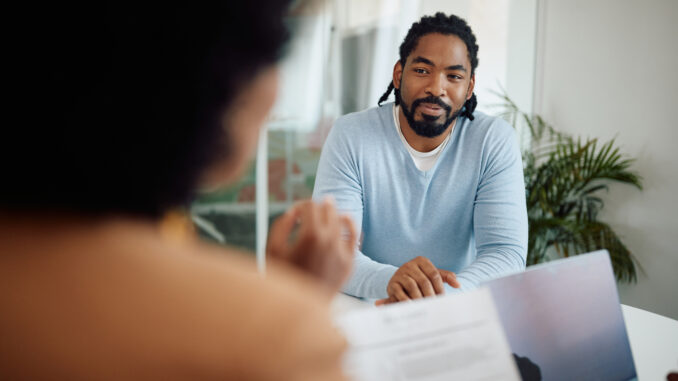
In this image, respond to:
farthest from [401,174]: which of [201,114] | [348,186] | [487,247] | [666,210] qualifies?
[666,210]

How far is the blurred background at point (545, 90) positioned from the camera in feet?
8.54

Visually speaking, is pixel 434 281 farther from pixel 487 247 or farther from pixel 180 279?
pixel 180 279

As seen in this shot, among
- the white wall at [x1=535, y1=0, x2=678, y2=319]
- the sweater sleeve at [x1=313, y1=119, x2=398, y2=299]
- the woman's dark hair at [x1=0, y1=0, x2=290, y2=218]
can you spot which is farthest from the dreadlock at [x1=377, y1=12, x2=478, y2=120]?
the woman's dark hair at [x1=0, y1=0, x2=290, y2=218]

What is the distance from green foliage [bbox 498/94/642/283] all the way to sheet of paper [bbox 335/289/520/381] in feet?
7.62

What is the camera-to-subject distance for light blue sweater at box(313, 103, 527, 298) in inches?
62.6

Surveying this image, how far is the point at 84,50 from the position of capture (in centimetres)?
30

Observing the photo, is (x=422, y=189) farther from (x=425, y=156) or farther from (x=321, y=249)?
(x=321, y=249)

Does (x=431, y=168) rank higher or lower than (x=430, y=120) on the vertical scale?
lower

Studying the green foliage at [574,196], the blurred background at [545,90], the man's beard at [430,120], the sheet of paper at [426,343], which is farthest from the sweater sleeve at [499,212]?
the green foliage at [574,196]

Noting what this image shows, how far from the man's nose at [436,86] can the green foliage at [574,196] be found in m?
1.41

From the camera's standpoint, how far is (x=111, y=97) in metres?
0.31

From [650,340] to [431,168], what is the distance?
0.78 meters

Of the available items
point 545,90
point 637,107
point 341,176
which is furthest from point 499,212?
point 545,90

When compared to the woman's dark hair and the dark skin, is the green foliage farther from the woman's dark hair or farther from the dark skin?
the woman's dark hair
